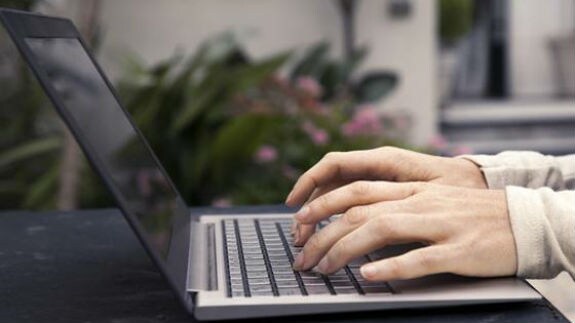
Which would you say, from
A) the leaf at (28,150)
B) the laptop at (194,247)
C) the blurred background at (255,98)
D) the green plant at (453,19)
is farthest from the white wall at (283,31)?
the laptop at (194,247)

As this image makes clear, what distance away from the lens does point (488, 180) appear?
2.53ft

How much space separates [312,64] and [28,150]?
126 centimetres

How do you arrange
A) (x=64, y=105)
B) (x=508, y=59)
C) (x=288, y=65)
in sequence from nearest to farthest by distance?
1. (x=64, y=105)
2. (x=288, y=65)
3. (x=508, y=59)

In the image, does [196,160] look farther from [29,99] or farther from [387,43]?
[387,43]

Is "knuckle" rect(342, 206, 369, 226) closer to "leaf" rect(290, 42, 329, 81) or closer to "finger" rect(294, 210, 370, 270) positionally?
"finger" rect(294, 210, 370, 270)

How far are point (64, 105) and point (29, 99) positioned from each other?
2.41 metres

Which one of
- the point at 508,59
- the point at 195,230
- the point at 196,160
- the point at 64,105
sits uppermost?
the point at 64,105

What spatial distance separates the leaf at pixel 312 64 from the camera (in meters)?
3.46

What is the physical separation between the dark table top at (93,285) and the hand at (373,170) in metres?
0.14

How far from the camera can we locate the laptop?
20.1 inches

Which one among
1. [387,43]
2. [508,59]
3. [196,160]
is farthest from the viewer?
Result: [508,59]

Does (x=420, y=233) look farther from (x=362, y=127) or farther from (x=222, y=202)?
(x=362, y=127)

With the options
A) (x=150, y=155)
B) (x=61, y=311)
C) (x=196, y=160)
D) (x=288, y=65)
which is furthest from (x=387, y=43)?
(x=61, y=311)

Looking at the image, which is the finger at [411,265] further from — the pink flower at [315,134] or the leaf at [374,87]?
the leaf at [374,87]
